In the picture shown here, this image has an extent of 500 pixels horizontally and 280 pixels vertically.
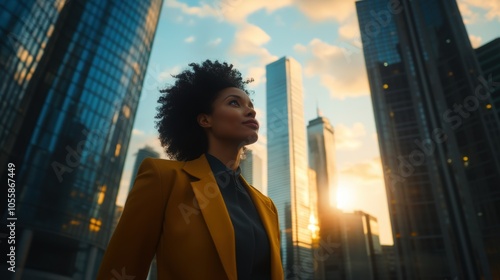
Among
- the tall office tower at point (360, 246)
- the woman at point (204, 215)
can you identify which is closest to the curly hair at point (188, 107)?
the woman at point (204, 215)

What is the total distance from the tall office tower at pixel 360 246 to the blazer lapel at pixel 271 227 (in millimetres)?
137837

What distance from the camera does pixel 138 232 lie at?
1.70 m

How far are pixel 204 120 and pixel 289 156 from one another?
156m

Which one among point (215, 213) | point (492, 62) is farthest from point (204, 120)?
point (492, 62)

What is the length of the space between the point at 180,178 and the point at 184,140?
3.21 feet

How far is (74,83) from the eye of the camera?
4731 cm

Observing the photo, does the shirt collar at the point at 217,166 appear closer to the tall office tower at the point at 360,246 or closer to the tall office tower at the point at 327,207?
the tall office tower at the point at 327,207

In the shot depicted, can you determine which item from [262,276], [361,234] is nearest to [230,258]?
[262,276]

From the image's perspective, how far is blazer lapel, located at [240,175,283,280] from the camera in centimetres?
201

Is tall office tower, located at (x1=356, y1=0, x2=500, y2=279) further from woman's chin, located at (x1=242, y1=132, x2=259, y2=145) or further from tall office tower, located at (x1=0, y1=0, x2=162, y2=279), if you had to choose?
tall office tower, located at (x1=0, y1=0, x2=162, y2=279)

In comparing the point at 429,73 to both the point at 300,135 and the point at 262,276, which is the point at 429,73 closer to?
the point at 262,276

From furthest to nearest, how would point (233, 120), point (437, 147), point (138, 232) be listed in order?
point (437, 147)
point (233, 120)
point (138, 232)

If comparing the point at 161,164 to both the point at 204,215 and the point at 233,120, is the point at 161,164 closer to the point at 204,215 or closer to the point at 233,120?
the point at 204,215

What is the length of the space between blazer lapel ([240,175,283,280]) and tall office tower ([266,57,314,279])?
14567 cm
